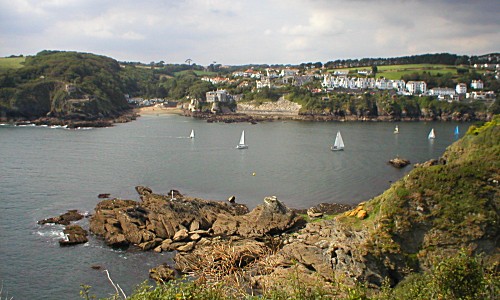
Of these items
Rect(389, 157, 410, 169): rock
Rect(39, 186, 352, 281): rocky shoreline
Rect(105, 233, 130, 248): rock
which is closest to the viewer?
Rect(39, 186, 352, 281): rocky shoreline

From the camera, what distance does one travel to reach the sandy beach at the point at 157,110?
12006 centimetres

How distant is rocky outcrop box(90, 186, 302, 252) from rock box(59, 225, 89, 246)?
2.36 ft

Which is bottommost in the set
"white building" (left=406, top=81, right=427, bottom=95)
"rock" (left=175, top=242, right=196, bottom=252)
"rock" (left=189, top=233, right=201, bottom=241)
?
"rock" (left=175, top=242, right=196, bottom=252)

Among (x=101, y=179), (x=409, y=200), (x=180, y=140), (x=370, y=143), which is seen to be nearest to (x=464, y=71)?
(x=370, y=143)

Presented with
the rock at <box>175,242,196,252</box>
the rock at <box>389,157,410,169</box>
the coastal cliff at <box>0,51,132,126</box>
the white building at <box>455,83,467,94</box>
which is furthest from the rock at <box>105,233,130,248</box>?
the white building at <box>455,83,467,94</box>

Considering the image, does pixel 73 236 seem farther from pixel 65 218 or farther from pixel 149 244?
pixel 149 244

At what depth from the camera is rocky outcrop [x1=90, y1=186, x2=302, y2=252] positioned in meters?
25.2

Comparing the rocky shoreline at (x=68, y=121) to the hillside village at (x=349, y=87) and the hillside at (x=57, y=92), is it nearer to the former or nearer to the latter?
the hillside at (x=57, y=92)

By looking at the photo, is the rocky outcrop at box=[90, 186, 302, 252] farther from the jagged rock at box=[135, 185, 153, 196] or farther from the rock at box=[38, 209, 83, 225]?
the jagged rock at box=[135, 185, 153, 196]

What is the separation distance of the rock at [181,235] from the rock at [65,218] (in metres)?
7.59

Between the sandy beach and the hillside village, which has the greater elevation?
the hillside village

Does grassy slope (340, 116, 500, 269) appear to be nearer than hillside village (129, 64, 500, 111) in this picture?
Yes

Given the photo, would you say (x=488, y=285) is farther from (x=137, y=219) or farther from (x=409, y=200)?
(x=137, y=219)

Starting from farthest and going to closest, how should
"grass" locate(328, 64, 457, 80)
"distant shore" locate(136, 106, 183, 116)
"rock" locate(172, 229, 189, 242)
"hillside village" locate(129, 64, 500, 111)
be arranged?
"grass" locate(328, 64, 457, 80), "distant shore" locate(136, 106, 183, 116), "hillside village" locate(129, 64, 500, 111), "rock" locate(172, 229, 189, 242)
